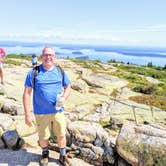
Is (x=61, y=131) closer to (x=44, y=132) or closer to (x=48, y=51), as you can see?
(x=44, y=132)

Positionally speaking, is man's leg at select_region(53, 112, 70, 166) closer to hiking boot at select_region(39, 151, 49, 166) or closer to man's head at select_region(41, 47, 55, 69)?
hiking boot at select_region(39, 151, 49, 166)

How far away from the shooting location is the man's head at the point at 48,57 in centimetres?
677

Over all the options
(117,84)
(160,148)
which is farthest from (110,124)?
(117,84)

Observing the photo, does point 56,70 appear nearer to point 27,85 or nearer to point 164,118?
point 27,85

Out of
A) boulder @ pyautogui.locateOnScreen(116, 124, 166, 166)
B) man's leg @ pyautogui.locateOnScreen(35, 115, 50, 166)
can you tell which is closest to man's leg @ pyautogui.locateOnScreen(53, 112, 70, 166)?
man's leg @ pyautogui.locateOnScreen(35, 115, 50, 166)

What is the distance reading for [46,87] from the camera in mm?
6863

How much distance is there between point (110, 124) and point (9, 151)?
3.68 m

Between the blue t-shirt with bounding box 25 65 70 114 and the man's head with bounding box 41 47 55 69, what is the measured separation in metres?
0.13

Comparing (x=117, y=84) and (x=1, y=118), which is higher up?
(x=1, y=118)

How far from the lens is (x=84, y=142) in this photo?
8367 mm

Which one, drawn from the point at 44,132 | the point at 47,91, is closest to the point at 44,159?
the point at 44,132

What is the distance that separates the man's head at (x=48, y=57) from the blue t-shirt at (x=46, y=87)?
0.43 feet

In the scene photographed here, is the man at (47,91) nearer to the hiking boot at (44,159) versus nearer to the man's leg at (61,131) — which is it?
the man's leg at (61,131)

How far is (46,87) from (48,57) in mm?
644
